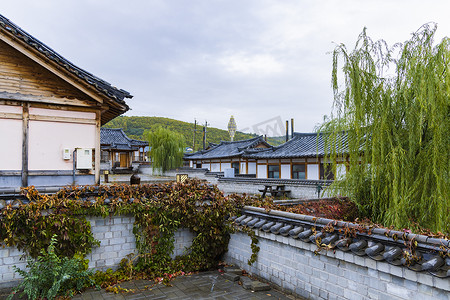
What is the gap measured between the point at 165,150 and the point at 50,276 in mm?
20299

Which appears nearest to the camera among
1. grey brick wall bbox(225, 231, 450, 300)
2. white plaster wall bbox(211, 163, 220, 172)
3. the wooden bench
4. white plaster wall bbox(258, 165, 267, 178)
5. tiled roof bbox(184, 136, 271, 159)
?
grey brick wall bbox(225, 231, 450, 300)

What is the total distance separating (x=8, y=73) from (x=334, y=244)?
7.55 m

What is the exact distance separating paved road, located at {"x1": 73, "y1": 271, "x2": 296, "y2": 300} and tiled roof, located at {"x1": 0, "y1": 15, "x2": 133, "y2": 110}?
14.6 ft

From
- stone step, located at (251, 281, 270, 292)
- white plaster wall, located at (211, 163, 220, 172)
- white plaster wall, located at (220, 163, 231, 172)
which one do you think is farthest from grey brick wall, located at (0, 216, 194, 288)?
white plaster wall, located at (211, 163, 220, 172)

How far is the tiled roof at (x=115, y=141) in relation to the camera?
3374cm

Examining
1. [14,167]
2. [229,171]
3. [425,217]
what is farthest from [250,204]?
[229,171]

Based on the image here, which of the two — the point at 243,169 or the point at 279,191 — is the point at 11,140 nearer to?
the point at 279,191

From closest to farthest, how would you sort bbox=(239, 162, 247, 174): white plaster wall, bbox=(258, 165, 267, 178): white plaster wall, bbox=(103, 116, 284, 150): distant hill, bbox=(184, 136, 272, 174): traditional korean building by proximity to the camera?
bbox=(258, 165, 267, 178): white plaster wall → bbox=(184, 136, 272, 174): traditional korean building → bbox=(239, 162, 247, 174): white plaster wall → bbox=(103, 116, 284, 150): distant hill

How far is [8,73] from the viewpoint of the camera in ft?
22.6

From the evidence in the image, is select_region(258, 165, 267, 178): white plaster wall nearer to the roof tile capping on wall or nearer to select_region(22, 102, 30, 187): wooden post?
the roof tile capping on wall

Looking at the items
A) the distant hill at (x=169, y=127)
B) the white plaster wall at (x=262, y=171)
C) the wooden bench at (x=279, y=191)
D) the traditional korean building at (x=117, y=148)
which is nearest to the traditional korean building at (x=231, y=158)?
the white plaster wall at (x=262, y=171)

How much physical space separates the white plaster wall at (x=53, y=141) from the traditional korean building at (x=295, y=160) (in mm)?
11975

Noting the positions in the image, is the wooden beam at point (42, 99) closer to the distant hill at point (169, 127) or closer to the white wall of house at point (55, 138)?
the white wall of house at point (55, 138)

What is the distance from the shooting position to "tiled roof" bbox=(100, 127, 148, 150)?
33737 mm
